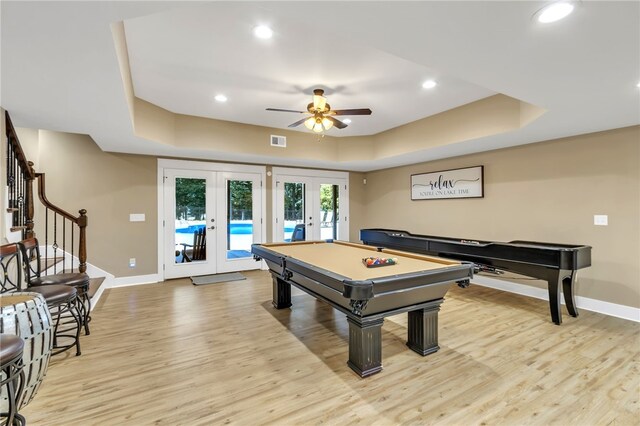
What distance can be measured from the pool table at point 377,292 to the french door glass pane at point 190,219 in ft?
11.3

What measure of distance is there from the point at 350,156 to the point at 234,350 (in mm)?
4470

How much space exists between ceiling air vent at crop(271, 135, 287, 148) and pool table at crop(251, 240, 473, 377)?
3146mm

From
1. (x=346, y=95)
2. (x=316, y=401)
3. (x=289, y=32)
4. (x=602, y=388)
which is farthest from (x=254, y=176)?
(x=602, y=388)

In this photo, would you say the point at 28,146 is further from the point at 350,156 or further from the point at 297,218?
the point at 350,156

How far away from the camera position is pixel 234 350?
2846mm

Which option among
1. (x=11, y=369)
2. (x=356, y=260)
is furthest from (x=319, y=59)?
(x=11, y=369)

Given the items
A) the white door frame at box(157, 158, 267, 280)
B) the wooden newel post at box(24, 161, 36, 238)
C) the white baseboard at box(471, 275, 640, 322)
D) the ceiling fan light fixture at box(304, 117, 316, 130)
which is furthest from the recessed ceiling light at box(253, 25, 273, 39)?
the white baseboard at box(471, 275, 640, 322)

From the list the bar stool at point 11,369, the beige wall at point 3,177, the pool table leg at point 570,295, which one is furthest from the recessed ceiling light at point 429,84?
the beige wall at point 3,177

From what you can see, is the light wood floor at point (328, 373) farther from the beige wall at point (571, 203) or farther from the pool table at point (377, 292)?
the beige wall at point (571, 203)

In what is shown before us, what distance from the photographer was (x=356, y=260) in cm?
308

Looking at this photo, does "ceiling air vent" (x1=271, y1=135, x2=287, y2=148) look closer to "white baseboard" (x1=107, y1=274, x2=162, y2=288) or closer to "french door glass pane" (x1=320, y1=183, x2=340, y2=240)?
"french door glass pane" (x1=320, y1=183, x2=340, y2=240)

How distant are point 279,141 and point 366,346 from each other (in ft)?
14.0

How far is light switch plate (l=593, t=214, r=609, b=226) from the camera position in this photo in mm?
3852

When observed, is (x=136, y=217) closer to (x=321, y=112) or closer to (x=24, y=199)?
(x=24, y=199)
